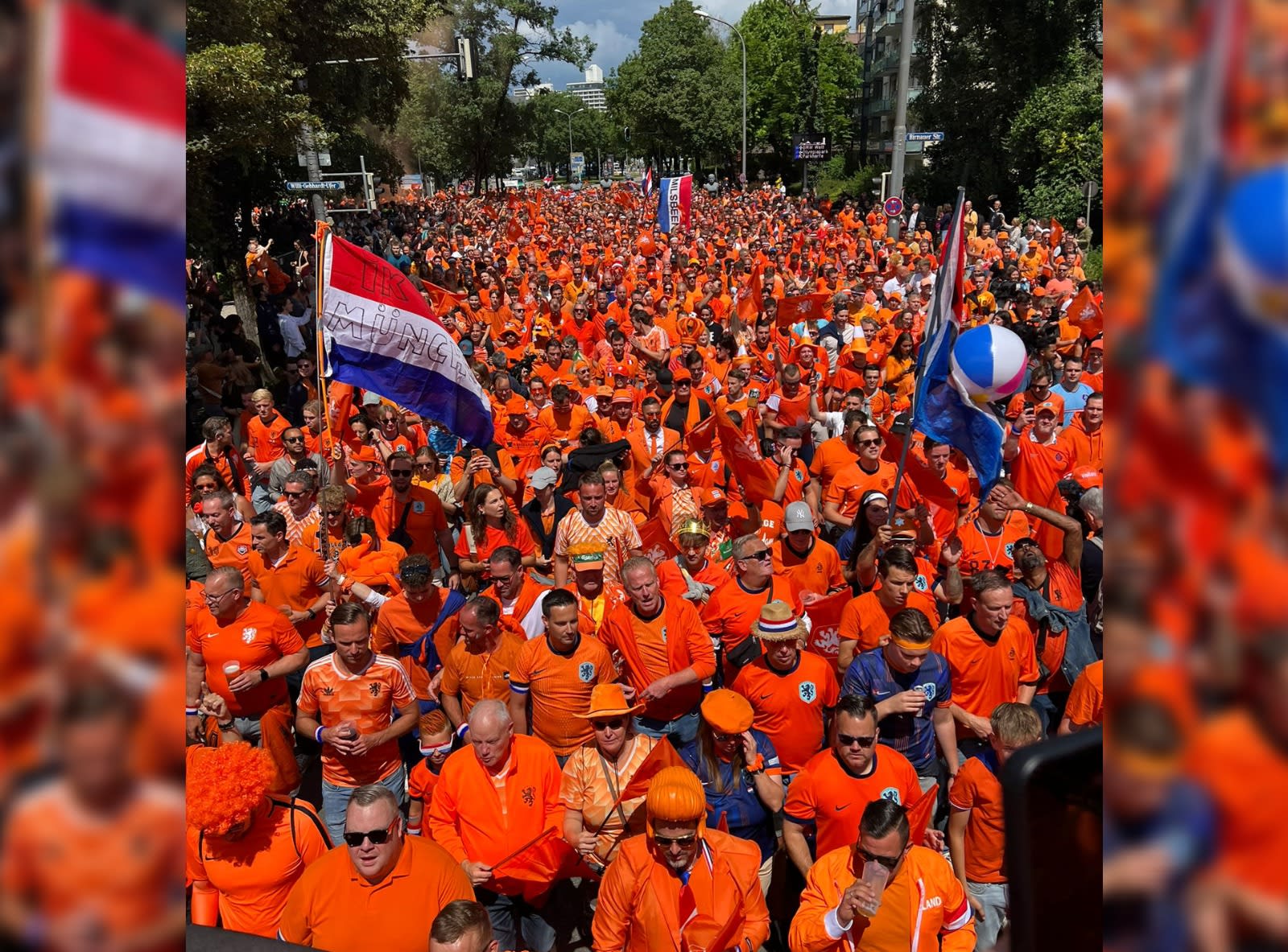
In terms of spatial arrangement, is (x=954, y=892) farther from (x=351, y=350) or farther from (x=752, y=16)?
(x=752, y=16)

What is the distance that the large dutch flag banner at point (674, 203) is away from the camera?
22141mm

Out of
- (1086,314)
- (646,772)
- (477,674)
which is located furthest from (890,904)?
(1086,314)

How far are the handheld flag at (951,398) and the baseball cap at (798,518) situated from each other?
930 mm

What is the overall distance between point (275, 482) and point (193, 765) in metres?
4.75

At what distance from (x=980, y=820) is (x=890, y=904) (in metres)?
0.82

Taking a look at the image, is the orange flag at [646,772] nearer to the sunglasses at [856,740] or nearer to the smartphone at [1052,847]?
the sunglasses at [856,740]

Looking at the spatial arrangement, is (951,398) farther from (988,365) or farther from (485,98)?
(485,98)

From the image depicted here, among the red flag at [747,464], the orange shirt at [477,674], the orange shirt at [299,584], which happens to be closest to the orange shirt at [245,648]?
the orange shirt at [299,584]

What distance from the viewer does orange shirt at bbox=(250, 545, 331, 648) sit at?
5.66 meters

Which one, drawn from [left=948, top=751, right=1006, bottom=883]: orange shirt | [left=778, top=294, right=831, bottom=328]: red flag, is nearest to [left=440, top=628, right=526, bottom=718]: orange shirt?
[left=948, top=751, right=1006, bottom=883]: orange shirt

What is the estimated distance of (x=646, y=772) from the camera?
12.9 ft
